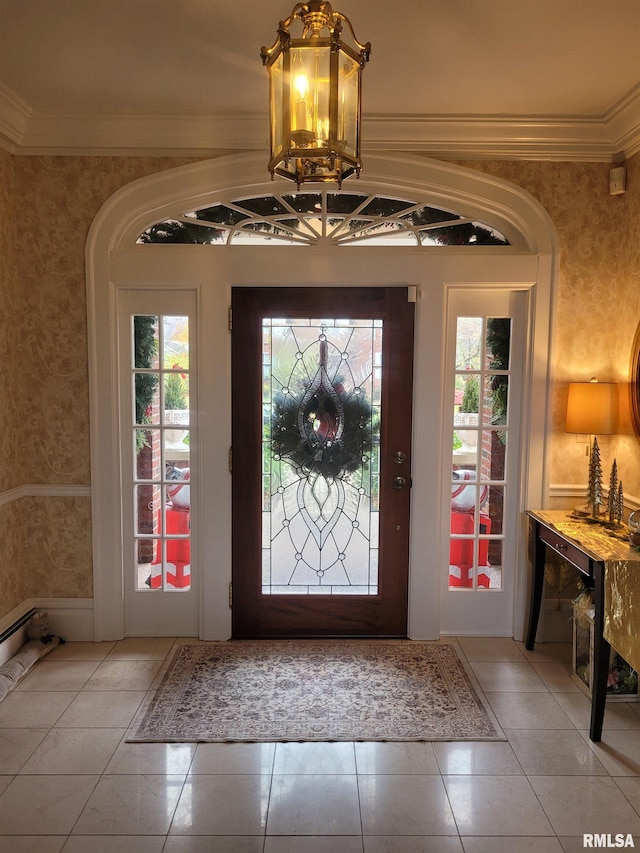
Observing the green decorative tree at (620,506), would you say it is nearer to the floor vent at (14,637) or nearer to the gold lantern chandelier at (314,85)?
the gold lantern chandelier at (314,85)

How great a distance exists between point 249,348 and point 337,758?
7.07ft

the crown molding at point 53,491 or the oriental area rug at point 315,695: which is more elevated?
the crown molding at point 53,491

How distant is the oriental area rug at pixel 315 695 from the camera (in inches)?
107

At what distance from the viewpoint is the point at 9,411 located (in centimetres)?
342

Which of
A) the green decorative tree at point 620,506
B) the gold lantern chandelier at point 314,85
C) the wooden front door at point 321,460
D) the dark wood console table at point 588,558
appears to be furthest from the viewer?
the wooden front door at point 321,460

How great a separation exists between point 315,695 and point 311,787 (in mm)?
667

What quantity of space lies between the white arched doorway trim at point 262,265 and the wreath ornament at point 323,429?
323 mm

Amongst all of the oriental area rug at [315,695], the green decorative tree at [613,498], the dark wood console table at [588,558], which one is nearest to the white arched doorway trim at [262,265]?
the dark wood console table at [588,558]

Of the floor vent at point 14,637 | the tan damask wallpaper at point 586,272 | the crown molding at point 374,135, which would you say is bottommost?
the floor vent at point 14,637

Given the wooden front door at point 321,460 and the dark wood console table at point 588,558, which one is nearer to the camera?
the dark wood console table at point 588,558

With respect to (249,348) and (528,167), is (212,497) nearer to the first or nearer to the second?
(249,348)

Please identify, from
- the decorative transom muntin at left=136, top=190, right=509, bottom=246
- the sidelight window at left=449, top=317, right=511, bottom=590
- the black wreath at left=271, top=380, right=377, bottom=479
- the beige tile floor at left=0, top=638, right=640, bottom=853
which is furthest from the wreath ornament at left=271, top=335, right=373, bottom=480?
the beige tile floor at left=0, top=638, right=640, bottom=853

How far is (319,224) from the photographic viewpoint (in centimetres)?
356

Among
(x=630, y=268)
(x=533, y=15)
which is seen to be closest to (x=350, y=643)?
(x=630, y=268)
